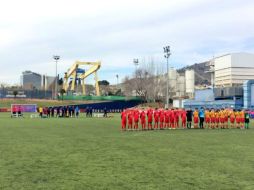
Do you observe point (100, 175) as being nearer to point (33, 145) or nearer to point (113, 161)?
point (113, 161)

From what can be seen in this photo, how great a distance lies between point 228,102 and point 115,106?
97.5 feet

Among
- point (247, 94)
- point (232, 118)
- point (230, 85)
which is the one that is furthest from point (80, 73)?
point (232, 118)

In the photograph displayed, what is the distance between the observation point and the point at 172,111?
103 feet

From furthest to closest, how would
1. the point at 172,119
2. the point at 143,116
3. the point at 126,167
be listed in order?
the point at 172,119 < the point at 143,116 < the point at 126,167

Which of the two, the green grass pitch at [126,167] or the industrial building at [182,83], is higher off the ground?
the industrial building at [182,83]

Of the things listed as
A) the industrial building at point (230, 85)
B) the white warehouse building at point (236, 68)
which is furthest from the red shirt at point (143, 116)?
the white warehouse building at point (236, 68)

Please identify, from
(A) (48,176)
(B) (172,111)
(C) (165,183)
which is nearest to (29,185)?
(A) (48,176)

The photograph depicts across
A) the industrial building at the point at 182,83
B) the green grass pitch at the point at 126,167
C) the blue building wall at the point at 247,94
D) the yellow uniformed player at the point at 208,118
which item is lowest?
the green grass pitch at the point at 126,167

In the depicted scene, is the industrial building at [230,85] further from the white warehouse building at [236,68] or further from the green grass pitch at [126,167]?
the green grass pitch at [126,167]

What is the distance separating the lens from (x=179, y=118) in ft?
106

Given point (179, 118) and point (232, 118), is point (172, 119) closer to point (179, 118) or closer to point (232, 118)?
point (179, 118)

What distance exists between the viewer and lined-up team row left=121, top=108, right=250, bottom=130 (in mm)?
30562

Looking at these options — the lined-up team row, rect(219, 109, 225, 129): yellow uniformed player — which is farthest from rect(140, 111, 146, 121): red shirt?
Answer: rect(219, 109, 225, 129): yellow uniformed player

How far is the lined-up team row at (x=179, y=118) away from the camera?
30562 millimetres
